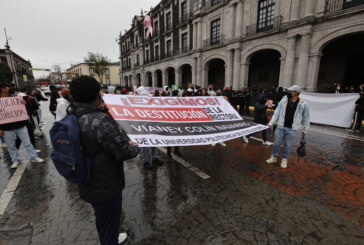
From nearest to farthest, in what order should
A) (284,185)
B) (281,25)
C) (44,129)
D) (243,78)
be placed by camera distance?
(284,185)
(44,129)
(281,25)
(243,78)

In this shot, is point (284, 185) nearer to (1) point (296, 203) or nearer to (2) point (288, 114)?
(1) point (296, 203)

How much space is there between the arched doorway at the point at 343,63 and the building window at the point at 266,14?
445 centimetres

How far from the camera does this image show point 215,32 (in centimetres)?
1927

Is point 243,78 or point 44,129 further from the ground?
point 243,78

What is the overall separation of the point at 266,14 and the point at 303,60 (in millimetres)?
5157

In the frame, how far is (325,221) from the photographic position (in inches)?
103

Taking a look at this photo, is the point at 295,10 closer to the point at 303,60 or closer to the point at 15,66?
the point at 303,60

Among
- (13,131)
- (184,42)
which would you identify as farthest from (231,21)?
(13,131)

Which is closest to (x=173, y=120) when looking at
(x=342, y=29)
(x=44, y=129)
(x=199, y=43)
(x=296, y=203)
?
(x=296, y=203)

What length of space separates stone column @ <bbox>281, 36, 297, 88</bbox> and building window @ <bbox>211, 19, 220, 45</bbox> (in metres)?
7.76

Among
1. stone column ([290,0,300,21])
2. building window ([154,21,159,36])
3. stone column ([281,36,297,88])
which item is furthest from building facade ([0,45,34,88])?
stone column ([290,0,300,21])

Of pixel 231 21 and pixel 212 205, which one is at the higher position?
pixel 231 21

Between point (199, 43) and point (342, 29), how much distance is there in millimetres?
12979

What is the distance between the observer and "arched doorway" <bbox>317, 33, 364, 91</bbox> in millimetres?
13328
